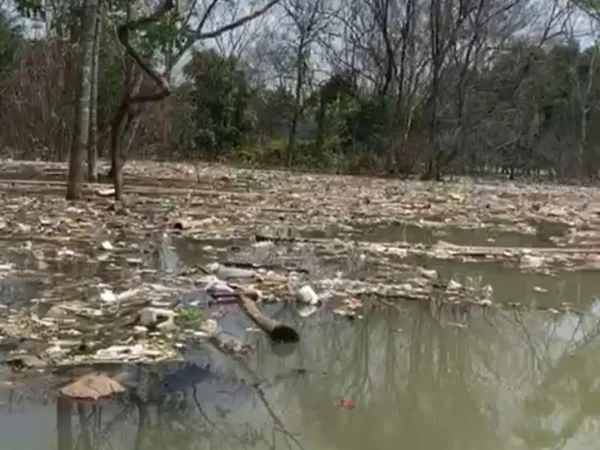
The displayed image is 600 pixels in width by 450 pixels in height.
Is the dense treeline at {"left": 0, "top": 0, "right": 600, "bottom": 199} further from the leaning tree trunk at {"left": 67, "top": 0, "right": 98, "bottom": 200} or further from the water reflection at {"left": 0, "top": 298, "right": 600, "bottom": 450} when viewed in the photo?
the water reflection at {"left": 0, "top": 298, "right": 600, "bottom": 450}

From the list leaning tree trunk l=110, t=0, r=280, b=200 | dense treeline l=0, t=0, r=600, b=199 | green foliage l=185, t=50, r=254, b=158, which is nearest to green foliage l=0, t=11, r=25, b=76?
dense treeline l=0, t=0, r=600, b=199

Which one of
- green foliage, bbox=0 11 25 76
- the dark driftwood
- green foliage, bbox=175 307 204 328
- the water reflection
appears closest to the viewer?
the water reflection

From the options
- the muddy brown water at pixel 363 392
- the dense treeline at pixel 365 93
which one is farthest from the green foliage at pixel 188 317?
the dense treeline at pixel 365 93

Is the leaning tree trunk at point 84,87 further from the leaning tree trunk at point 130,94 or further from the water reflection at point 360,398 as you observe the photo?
the water reflection at point 360,398

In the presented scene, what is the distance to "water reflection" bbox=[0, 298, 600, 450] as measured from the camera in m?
2.29

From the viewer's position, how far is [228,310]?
3750mm

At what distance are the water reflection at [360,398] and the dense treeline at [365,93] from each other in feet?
52.5

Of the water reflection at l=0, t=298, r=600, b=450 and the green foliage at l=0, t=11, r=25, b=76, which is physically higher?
the green foliage at l=0, t=11, r=25, b=76

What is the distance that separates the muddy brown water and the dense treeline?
51.8 feet

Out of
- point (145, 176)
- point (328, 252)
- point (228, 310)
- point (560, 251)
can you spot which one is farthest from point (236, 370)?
point (145, 176)

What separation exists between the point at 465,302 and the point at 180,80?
2155cm

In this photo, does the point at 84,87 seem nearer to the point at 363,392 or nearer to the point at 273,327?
the point at 273,327

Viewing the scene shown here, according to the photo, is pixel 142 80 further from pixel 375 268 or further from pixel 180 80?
pixel 180 80

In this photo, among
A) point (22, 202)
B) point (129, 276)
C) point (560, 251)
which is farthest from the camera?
point (22, 202)
